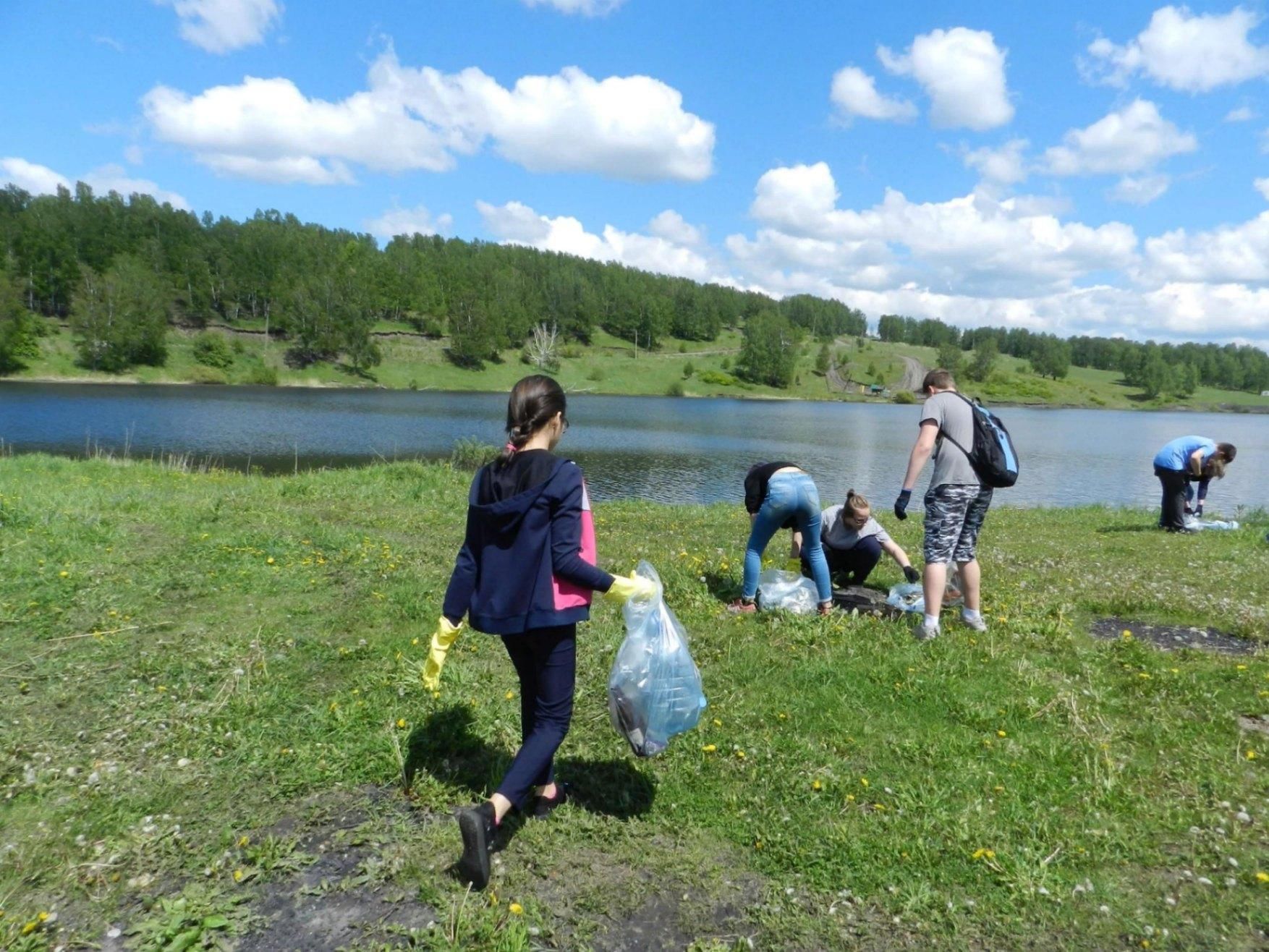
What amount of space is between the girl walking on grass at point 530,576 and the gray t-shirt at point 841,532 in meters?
5.92

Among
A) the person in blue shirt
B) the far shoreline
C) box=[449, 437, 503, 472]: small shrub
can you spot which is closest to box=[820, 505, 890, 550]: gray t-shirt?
the person in blue shirt

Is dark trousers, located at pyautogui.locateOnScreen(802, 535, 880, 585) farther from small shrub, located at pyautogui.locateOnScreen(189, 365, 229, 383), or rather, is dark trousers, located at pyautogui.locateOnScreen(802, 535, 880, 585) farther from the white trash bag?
small shrub, located at pyautogui.locateOnScreen(189, 365, 229, 383)

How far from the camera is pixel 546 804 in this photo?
469cm

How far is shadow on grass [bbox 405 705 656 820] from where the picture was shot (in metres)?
4.89

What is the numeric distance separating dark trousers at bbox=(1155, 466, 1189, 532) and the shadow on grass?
15764 millimetres

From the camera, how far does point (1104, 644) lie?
305 inches

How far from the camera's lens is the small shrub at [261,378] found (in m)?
94.6

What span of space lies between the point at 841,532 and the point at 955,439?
2.41 m

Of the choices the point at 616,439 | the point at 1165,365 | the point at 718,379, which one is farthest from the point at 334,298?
the point at 1165,365

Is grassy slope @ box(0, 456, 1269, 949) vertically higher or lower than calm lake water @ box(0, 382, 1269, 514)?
higher

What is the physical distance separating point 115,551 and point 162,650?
387 cm

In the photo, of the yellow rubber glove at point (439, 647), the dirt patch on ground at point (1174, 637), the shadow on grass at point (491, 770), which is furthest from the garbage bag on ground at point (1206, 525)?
the yellow rubber glove at point (439, 647)

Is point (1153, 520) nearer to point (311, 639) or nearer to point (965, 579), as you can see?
point (965, 579)

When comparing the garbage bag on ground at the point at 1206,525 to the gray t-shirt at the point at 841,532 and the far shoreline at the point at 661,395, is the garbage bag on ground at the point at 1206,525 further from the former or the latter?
the far shoreline at the point at 661,395
